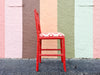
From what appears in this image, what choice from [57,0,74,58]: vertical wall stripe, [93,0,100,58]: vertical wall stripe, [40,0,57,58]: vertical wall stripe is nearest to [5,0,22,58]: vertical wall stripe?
[40,0,57,58]: vertical wall stripe

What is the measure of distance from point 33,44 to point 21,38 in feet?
0.82

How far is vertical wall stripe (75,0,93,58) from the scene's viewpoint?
2.37m

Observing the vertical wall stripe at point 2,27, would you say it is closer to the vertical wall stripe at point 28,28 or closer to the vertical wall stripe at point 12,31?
the vertical wall stripe at point 12,31

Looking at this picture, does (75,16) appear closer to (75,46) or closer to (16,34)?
(75,46)

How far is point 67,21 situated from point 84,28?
0.34 m

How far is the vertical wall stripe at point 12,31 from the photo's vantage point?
2393 millimetres

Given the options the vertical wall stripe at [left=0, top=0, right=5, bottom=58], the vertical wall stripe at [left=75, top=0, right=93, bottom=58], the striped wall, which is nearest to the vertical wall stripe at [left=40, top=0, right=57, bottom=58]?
the striped wall

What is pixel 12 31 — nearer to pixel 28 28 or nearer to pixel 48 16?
pixel 28 28

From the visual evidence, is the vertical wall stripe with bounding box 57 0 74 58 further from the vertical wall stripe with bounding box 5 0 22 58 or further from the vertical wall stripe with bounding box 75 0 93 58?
the vertical wall stripe with bounding box 5 0 22 58

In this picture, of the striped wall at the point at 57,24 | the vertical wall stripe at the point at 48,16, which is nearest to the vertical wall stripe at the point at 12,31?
the striped wall at the point at 57,24

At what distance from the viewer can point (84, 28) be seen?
2.38m

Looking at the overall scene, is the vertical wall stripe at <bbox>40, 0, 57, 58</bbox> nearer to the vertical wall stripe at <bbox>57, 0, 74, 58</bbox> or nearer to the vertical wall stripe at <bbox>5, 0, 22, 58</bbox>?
the vertical wall stripe at <bbox>57, 0, 74, 58</bbox>

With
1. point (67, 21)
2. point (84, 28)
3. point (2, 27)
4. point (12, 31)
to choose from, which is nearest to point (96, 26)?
point (84, 28)

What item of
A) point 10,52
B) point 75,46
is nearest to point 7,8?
point 10,52
